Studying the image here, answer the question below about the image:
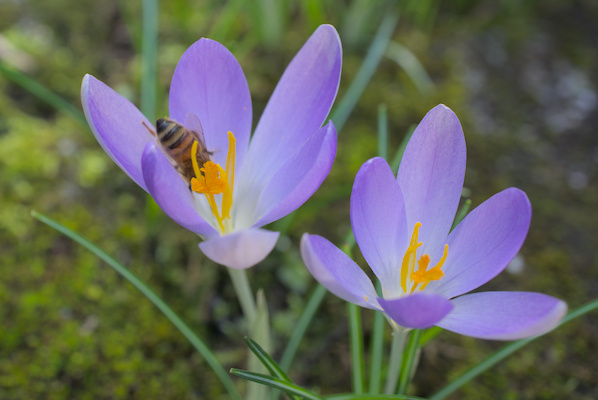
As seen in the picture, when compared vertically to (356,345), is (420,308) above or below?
above

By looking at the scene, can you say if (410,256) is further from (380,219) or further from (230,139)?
(230,139)

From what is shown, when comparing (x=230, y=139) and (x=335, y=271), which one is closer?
(x=335, y=271)

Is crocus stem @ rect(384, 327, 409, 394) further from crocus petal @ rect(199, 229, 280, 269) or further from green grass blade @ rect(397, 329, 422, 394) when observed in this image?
crocus petal @ rect(199, 229, 280, 269)

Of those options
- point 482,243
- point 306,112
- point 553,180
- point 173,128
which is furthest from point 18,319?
point 553,180

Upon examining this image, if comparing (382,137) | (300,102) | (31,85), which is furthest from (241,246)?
(31,85)

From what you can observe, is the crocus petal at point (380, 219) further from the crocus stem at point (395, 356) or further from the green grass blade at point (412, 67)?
the green grass blade at point (412, 67)

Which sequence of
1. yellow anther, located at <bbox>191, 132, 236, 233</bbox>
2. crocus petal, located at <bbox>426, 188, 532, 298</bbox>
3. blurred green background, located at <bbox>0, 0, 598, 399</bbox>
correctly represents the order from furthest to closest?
1. blurred green background, located at <bbox>0, 0, 598, 399</bbox>
2. yellow anther, located at <bbox>191, 132, 236, 233</bbox>
3. crocus petal, located at <bbox>426, 188, 532, 298</bbox>

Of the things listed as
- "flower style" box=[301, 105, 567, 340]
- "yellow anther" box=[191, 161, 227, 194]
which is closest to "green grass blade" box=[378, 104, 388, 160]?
"flower style" box=[301, 105, 567, 340]
